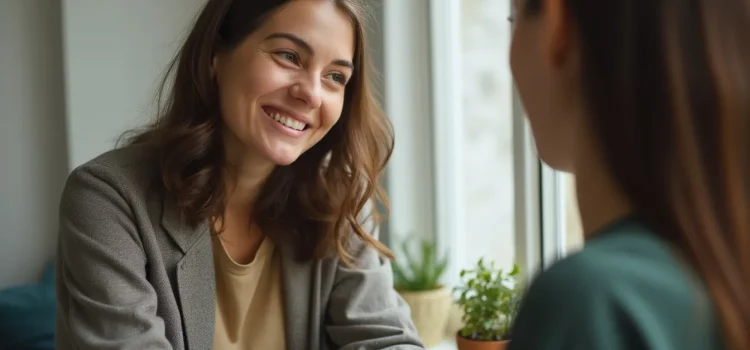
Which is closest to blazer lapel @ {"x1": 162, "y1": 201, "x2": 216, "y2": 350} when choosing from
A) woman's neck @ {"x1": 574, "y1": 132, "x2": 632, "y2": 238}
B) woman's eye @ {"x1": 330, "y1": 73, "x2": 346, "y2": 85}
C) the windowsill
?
woman's eye @ {"x1": 330, "y1": 73, "x2": 346, "y2": 85}

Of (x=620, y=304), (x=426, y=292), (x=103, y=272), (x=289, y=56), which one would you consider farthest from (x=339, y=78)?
(x=620, y=304)

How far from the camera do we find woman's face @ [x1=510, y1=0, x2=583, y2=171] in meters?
0.50

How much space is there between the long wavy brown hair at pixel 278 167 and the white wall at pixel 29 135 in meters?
1.03

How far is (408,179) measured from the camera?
2246mm

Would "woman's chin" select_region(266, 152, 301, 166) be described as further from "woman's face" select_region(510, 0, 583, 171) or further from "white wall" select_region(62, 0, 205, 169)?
"white wall" select_region(62, 0, 205, 169)

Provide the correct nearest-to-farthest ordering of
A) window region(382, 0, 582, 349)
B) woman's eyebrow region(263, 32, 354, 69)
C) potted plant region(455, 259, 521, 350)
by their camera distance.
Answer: woman's eyebrow region(263, 32, 354, 69) < potted plant region(455, 259, 521, 350) < window region(382, 0, 582, 349)

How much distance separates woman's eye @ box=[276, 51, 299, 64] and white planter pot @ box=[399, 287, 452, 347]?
0.83 meters

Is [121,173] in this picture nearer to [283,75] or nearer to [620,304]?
[283,75]

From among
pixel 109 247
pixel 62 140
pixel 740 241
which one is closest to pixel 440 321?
pixel 109 247

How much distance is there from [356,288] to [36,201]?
140 cm

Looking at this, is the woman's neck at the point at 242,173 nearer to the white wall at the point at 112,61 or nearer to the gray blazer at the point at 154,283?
the gray blazer at the point at 154,283

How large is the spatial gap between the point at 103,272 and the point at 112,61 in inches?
53.3

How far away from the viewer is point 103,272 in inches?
46.6

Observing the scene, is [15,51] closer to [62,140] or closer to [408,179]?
[62,140]
